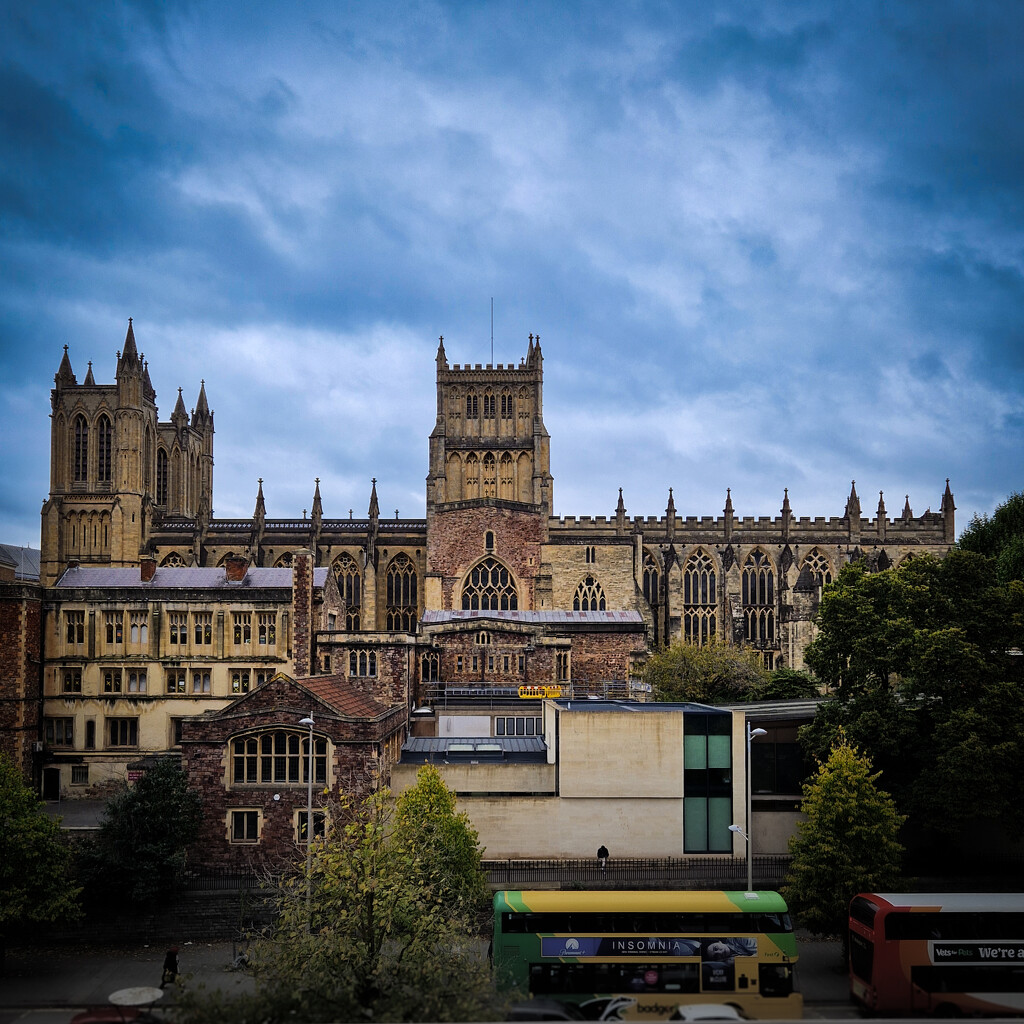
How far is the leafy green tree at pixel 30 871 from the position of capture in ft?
78.6

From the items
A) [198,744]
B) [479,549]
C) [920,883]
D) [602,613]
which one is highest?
[479,549]

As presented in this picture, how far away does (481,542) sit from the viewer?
69.2 m

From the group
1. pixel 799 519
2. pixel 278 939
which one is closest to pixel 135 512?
pixel 799 519

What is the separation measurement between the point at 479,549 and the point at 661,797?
39110 millimetres

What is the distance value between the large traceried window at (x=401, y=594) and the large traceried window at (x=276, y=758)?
46438 millimetres

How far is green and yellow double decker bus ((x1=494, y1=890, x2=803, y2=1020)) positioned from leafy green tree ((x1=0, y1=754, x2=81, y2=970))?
502 inches

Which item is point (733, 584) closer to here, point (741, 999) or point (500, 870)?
point (500, 870)

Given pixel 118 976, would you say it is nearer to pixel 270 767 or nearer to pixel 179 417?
pixel 270 767

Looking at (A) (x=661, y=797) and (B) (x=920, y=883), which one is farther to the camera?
(A) (x=661, y=797)

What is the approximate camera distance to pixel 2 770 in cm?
2747

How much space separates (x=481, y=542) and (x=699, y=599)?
19.9 m

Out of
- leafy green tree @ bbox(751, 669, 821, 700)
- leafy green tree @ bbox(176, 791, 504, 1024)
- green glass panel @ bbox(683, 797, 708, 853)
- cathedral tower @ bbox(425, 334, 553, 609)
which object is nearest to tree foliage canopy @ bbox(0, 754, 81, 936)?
leafy green tree @ bbox(176, 791, 504, 1024)

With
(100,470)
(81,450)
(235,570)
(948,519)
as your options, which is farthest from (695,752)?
(81,450)

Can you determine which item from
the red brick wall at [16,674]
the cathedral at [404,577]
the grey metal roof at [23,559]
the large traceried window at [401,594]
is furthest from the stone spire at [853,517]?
the grey metal roof at [23,559]
